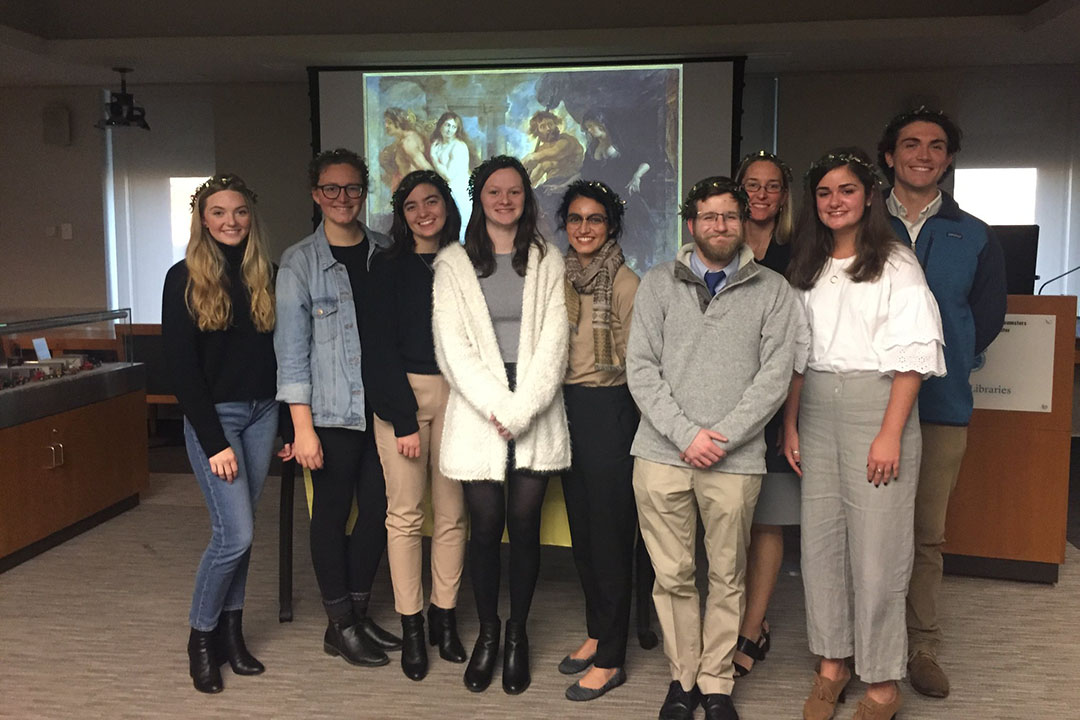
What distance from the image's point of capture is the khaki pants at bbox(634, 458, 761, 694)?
2525mm

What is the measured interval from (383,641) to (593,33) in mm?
4938

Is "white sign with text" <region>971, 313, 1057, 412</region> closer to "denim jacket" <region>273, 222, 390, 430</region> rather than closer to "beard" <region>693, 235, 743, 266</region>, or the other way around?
"beard" <region>693, 235, 743, 266</region>

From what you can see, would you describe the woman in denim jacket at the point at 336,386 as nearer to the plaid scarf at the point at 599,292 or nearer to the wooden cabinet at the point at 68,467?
the plaid scarf at the point at 599,292

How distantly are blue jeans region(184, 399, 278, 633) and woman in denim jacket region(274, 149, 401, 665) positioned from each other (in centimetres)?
11

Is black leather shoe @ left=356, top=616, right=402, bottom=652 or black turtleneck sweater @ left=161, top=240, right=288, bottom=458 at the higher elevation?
black turtleneck sweater @ left=161, top=240, right=288, bottom=458

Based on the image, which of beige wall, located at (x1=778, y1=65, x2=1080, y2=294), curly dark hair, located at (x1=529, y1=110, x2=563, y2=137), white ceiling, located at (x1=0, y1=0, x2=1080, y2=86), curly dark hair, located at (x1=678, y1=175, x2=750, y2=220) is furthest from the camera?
beige wall, located at (x1=778, y1=65, x2=1080, y2=294)

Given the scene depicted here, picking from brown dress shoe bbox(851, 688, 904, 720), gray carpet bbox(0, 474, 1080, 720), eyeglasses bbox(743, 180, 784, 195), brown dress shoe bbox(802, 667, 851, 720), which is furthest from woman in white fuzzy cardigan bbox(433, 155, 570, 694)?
brown dress shoe bbox(851, 688, 904, 720)

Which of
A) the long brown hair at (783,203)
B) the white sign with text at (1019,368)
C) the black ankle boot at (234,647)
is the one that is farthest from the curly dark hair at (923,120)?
the black ankle boot at (234,647)

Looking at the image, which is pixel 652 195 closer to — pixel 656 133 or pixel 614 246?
pixel 656 133

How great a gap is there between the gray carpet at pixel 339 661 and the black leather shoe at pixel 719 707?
0.13 m

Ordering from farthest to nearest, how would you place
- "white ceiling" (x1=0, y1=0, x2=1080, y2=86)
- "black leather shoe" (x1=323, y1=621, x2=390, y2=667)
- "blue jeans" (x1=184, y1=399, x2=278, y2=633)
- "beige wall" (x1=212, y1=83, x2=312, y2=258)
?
"beige wall" (x1=212, y1=83, x2=312, y2=258) < "white ceiling" (x1=0, y1=0, x2=1080, y2=86) < "black leather shoe" (x1=323, y1=621, x2=390, y2=667) < "blue jeans" (x1=184, y1=399, x2=278, y2=633)

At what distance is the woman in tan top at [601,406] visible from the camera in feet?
8.93

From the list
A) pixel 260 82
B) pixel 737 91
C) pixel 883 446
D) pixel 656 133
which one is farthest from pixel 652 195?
pixel 883 446

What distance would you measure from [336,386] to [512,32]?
458 centimetres
